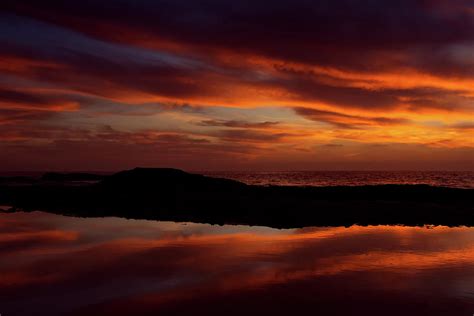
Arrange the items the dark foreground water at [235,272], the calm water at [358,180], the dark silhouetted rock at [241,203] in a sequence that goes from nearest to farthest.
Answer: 1. the dark foreground water at [235,272]
2. the dark silhouetted rock at [241,203]
3. the calm water at [358,180]

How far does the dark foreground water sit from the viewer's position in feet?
23.7

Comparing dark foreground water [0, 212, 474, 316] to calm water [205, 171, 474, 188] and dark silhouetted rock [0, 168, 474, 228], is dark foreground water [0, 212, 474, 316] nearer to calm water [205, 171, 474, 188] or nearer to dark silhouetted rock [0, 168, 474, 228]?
dark silhouetted rock [0, 168, 474, 228]

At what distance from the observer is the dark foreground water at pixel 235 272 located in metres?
7.22

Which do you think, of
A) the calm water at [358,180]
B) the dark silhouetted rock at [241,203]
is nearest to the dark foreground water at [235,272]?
the dark silhouetted rock at [241,203]

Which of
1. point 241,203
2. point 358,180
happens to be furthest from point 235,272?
point 358,180

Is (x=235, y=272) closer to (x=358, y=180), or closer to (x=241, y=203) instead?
(x=241, y=203)

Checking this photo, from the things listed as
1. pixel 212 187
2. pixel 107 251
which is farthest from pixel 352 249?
pixel 212 187

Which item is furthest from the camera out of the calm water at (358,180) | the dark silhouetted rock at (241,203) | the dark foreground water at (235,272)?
the calm water at (358,180)

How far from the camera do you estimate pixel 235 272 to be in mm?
9547

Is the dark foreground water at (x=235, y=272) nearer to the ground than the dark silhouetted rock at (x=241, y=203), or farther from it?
nearer to the ground

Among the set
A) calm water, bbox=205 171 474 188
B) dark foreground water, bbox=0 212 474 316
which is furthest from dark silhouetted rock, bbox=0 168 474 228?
calm water, bbox=205 171 474 188

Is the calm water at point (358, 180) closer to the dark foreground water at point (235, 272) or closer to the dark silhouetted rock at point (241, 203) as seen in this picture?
the dark silhouetted rock at point (241, 203)

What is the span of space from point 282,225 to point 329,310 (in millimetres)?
10489

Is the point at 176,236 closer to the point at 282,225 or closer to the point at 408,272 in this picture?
the point at 282,225
